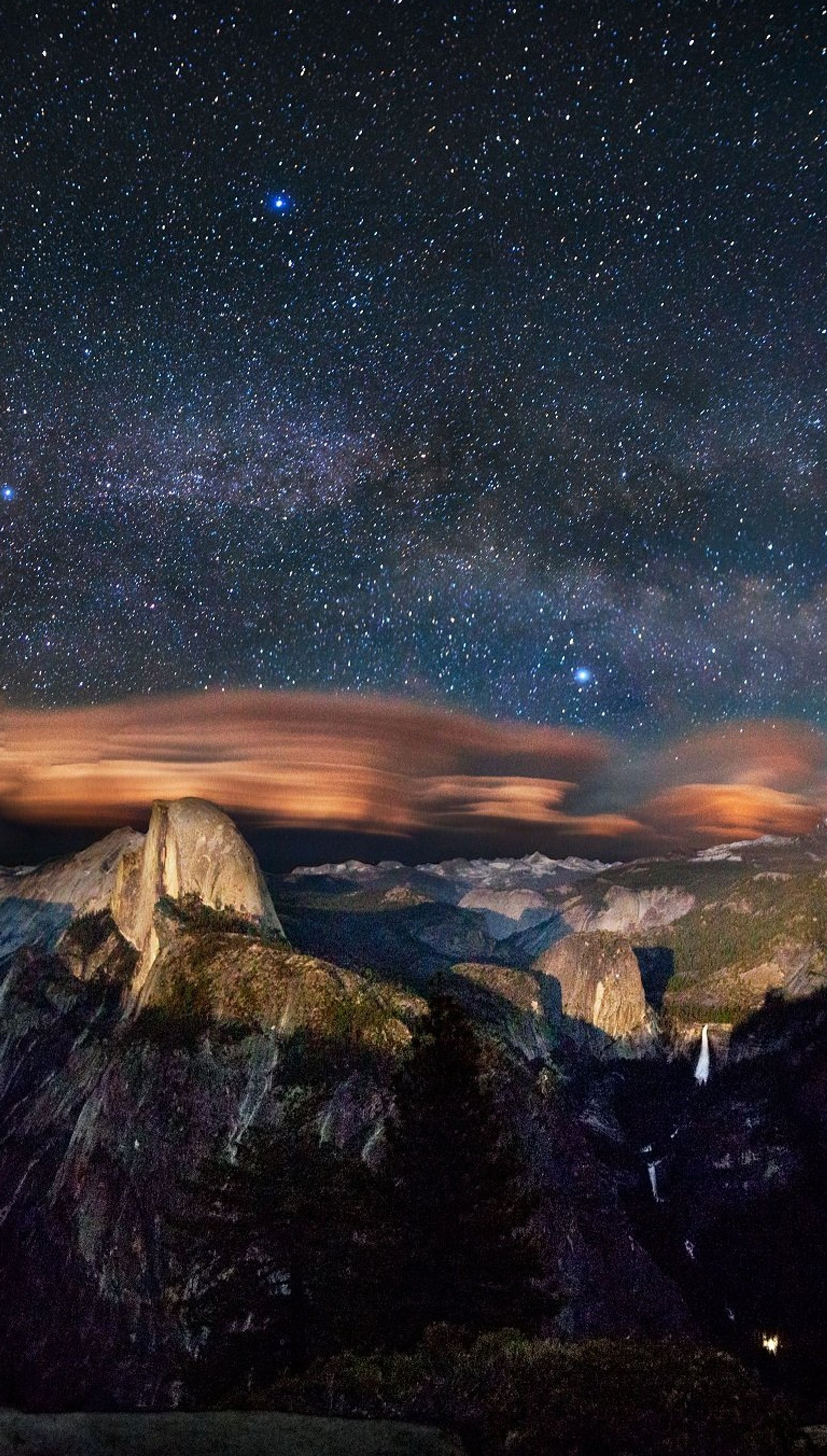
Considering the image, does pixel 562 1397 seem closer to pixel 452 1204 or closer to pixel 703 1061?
pixel 452 1204

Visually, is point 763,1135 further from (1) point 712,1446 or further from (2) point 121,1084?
(1) point 712,1446

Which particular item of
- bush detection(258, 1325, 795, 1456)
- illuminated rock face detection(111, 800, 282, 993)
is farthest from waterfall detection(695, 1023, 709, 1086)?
bush detection(258, 1325, 795, 1456)

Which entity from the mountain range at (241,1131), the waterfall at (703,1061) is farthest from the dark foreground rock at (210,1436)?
the waterfall at (703,1061)

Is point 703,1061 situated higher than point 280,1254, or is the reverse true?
point 280,1254

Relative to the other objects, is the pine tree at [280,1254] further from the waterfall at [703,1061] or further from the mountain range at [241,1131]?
the waterfall at [703,1061]

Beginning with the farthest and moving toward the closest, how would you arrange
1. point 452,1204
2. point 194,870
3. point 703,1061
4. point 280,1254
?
1. point 703,1061
2. point 194,870
3. point 452,1204
4. point 280,1254

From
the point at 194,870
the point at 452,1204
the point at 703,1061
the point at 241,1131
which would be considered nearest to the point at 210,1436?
the point at 452,1204

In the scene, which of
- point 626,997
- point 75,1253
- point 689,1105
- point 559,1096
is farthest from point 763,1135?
point 75,1253
